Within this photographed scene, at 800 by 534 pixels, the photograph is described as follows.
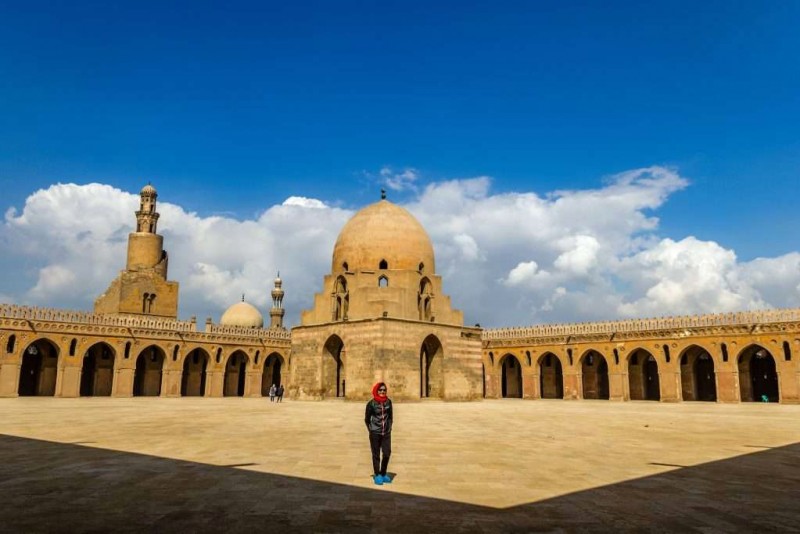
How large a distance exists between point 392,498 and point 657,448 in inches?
266

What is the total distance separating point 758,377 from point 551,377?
512 inches

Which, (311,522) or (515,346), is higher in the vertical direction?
(515,346)

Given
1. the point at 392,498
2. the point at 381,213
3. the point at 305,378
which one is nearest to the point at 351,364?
the point at 305,378

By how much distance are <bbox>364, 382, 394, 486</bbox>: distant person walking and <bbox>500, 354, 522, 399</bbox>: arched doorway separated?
125 ft

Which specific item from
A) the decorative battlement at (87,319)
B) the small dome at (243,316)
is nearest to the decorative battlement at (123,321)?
the decorative battlement at (87,319)

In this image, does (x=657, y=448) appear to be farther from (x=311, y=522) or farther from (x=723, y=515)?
(x=311, y=522)

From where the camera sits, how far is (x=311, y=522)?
5.21 m

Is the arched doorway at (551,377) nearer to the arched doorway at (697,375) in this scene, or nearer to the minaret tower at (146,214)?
the arched doorway at (697,375)

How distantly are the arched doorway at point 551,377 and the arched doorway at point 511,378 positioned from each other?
1.93m

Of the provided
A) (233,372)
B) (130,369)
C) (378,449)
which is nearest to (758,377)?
(233,372)

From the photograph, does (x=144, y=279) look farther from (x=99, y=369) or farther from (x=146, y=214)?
(x=99, y=369)

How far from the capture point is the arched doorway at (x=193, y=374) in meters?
42.0

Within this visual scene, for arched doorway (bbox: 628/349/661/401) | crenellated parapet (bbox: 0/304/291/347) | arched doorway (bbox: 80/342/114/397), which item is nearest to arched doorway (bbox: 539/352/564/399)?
arched doorway (bbox: 628/349/661/401)

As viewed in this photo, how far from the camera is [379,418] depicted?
7.50 metres
